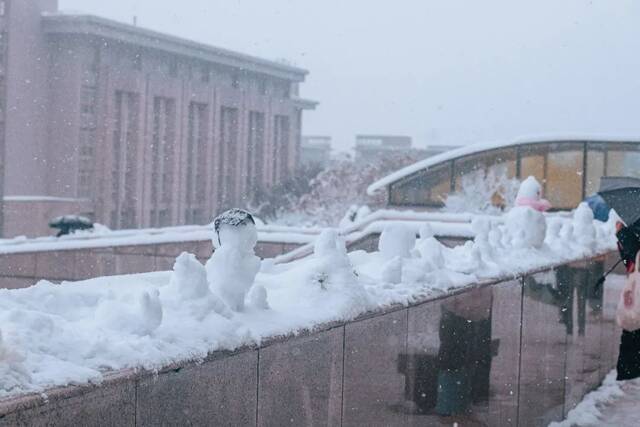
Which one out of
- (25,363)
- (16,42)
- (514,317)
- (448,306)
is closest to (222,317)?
(25,363)

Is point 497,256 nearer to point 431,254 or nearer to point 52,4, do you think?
point 431,254

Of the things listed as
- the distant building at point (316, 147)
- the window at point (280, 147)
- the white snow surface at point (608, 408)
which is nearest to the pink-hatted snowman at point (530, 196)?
the white snow surface at point (608, 408)

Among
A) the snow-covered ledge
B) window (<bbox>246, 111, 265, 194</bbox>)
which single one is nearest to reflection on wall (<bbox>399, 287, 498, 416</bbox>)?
the snow-covered ledge

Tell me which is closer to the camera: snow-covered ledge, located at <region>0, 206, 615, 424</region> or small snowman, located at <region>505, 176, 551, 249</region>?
snow-covered ledge, located at <region>0, 206, 615, 424</region>

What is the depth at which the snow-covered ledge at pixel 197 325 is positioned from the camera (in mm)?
2992

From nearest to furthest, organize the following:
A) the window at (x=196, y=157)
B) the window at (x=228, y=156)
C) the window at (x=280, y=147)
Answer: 1. the window at (x=196, y=157)
2. the window at (x=228, y=156)
3. the window at (x=280, y=147)

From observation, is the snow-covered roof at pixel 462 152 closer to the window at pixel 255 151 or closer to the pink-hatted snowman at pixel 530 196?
the pink-hatted snowman at pixel 530 196

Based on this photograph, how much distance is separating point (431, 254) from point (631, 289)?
1.09m

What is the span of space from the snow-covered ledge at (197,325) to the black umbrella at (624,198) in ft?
4.85

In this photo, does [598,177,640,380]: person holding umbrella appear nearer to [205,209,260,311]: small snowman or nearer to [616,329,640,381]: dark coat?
[616,329,640,381]: dark coat

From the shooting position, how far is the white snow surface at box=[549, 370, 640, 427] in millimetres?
8141

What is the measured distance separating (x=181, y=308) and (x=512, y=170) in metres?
33.5

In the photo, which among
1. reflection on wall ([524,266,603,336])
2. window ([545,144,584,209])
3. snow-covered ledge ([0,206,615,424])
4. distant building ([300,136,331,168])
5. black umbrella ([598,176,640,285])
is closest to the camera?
snow-covered ledge ([0,206,615,424])

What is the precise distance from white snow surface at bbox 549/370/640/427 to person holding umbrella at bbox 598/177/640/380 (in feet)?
4.77
